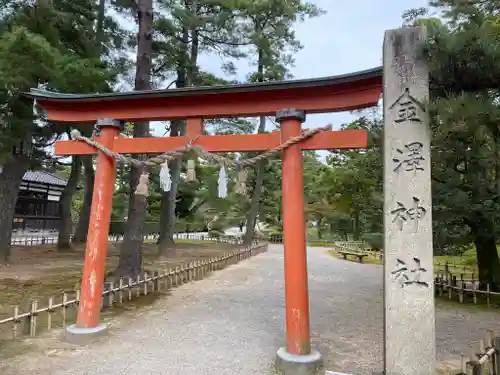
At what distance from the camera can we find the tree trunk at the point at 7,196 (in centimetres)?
1348

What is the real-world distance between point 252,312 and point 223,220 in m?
26.1

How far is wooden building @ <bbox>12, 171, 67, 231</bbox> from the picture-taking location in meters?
25.9

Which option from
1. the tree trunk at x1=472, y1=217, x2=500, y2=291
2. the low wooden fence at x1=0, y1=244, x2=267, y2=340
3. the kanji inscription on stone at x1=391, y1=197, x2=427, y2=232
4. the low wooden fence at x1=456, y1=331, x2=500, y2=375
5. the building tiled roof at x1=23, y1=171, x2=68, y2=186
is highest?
the building tiled roof at x1=23, y1=171, x2=68, y2=186

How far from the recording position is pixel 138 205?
33.6 feet

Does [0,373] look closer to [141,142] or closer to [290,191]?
[141,142]

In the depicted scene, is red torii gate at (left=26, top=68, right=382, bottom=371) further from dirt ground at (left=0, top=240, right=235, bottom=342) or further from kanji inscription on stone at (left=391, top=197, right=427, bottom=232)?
dirt ground at (left=0, top=240, right=235, bottom=342)

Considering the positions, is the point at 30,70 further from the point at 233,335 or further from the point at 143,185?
the point at 233,335

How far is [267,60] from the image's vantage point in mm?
21406

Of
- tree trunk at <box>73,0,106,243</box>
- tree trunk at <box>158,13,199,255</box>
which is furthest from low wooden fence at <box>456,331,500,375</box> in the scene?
tree trunk at <box>158,13,199,255</box>

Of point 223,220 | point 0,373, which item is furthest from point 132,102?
point 223,220

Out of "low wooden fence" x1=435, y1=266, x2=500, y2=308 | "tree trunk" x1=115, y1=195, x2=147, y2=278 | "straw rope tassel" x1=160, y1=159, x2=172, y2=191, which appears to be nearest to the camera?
"straw rope tassel" x1=160, y1=159, x2=172, y2=191

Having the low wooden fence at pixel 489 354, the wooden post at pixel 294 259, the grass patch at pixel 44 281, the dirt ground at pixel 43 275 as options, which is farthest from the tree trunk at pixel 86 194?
the low wooden fence at pixel 489 354

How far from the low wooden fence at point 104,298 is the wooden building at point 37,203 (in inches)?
721

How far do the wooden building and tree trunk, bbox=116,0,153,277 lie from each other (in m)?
18.8
